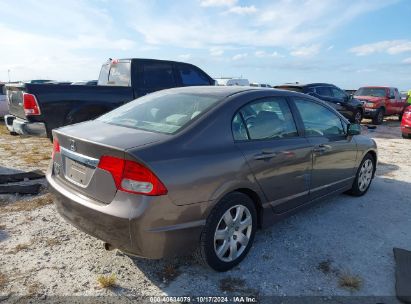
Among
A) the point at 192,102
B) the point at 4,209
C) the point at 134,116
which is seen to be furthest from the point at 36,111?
the point at 192,102

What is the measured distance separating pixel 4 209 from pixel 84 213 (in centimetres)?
219

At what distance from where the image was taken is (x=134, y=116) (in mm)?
3395

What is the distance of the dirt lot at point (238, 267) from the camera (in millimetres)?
2873

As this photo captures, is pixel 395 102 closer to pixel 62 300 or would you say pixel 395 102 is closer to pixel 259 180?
pixel 259 180

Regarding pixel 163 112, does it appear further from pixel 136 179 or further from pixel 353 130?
pixel 353 130

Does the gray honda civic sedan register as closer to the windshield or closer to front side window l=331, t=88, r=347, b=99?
front side window l=331, t=88, r=347, b=99

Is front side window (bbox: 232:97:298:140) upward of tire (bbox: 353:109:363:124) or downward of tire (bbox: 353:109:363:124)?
upward

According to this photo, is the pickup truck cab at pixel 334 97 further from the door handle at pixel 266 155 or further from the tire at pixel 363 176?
the door handle at pixel 266 155

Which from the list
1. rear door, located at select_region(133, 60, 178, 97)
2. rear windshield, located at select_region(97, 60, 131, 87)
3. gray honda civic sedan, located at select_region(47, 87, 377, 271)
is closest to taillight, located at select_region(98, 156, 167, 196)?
gray honda civic sedan, located at select_region(47, 87, 377, 271)

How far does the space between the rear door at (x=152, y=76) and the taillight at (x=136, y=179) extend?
503 cm

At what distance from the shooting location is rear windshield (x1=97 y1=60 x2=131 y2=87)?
24.9 ft

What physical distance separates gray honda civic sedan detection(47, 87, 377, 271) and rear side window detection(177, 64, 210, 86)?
4.45 metres

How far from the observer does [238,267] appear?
3203 mm

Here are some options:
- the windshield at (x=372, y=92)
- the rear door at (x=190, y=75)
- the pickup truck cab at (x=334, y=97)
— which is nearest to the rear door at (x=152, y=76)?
the rear door at (x=190, y=75)
